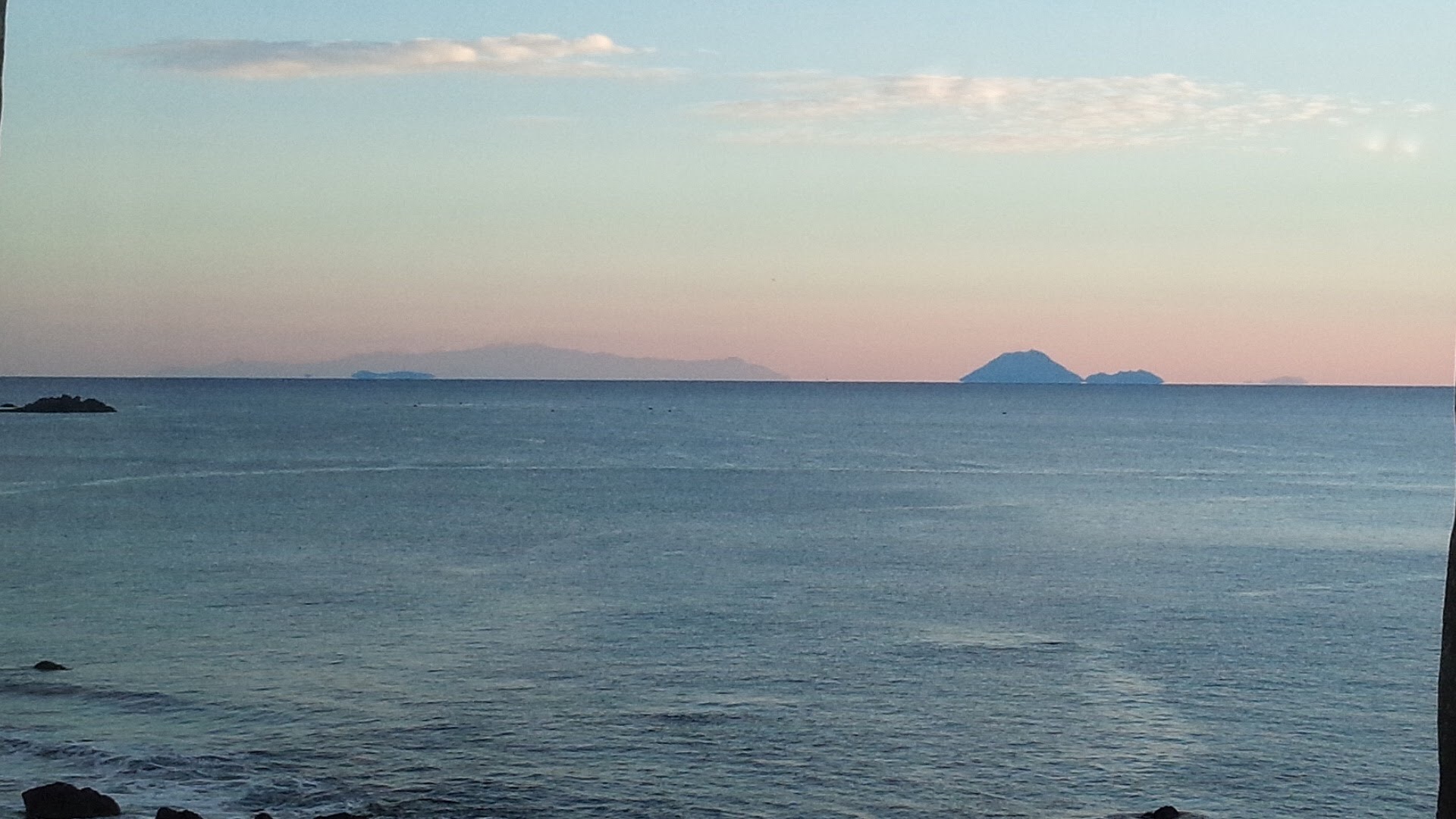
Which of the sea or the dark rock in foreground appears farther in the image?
the sea

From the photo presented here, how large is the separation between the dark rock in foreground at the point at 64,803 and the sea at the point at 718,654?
0.69m

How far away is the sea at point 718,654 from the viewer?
27.4 metres

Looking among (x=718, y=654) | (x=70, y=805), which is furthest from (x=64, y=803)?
(x=718, y=654)

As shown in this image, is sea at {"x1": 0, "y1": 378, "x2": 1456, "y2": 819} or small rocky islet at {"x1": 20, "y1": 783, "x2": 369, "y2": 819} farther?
sea at {"x1": 0, "y1": 378, "x2": 1456, "y2": 819}

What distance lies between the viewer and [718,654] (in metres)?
39.5

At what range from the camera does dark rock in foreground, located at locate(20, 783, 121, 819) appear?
23766mm

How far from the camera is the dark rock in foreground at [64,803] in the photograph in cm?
2377

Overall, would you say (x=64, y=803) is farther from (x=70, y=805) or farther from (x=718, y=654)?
(x=718, y=654)

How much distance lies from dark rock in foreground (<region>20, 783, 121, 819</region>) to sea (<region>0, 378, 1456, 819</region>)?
691 millimetres

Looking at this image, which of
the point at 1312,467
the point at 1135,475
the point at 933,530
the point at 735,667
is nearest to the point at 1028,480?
the point at 1135,475

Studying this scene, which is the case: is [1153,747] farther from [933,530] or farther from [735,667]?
[933,530]

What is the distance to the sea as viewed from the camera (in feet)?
90.0

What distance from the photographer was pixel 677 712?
107 feet

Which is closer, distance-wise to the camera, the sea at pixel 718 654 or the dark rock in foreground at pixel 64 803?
the dark rock in foreground at pixel 64 803
